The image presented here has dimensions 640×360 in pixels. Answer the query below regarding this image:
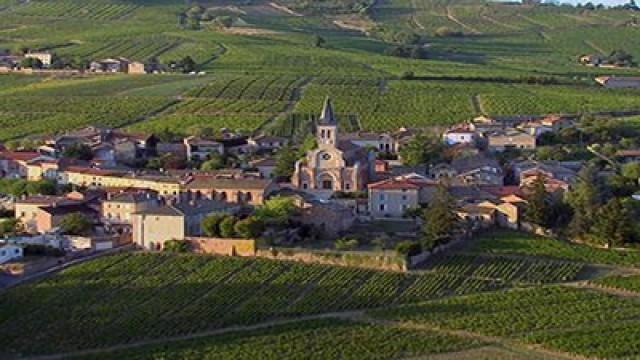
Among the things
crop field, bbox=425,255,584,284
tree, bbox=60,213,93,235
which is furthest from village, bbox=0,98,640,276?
crop field, bbox=425,255,584,284

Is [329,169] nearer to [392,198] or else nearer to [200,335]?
[392,198]

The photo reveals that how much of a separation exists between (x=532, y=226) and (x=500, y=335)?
10426 mm

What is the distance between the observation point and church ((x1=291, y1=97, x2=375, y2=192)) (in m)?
39.1

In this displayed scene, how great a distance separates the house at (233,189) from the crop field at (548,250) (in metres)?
7.15

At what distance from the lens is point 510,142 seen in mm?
50594

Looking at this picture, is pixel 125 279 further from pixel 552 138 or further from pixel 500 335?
pixel 552 138

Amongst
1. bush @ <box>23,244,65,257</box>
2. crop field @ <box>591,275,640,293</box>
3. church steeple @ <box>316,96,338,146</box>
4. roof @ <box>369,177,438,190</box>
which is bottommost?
bush @ <box>23,244,65,257</box>

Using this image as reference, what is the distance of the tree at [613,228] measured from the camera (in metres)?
31.9

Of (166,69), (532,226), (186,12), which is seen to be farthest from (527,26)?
(532,226)

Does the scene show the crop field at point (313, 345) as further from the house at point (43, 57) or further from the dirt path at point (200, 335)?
the house at point (43, 57)

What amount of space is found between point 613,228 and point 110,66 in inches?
1995

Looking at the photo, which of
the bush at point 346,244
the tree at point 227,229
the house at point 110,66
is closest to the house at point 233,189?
the tree at point 227,229

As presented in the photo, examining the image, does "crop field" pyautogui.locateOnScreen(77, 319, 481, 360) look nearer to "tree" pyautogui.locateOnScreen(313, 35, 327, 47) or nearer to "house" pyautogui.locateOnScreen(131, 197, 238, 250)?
"house" pyautogui.locateOnScreen(131, 197, 238, 250)

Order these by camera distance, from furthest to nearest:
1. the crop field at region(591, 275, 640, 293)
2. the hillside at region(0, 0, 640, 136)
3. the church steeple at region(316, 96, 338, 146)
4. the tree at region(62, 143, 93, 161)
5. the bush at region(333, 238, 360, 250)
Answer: the hillside at region(0, 0, 640, 136) → the tree at region(62, 143, 93, 161) → the church steeple at region(316, 96, 338, 146) → the bush at region(333, 238, 360, 250) → the crop field at region(591, 275, 640, 293)
